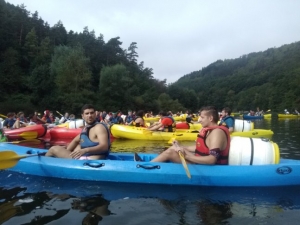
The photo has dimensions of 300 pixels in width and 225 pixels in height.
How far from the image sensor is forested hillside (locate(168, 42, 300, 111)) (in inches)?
2499

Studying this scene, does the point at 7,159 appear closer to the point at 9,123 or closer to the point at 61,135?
the point at 61,135

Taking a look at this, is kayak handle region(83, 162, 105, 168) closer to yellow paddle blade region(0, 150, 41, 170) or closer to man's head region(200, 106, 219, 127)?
yellow paddle blade region(0, 150, 41, 170)

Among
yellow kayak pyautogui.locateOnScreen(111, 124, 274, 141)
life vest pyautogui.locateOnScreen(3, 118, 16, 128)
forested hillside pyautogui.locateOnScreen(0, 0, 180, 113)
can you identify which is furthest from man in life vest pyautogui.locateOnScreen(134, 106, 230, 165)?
forested hillside pyautogui.locateOnScreen(0, 0, 180, 113)

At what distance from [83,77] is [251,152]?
3463 centimetres

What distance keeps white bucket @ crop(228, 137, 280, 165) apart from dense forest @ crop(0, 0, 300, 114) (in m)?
26.8

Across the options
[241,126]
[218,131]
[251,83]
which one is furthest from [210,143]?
[251,83]

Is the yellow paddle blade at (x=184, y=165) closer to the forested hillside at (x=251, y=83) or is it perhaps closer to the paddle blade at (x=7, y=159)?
the paddle blade at (x=7, y=159)

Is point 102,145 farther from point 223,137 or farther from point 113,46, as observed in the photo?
point 113,46

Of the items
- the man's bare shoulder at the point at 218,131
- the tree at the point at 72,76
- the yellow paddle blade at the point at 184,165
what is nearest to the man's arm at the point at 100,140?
the yellow paddle blade at the point at 184,165

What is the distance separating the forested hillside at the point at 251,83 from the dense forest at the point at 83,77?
0.91ft

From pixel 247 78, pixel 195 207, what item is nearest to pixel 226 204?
pixel 195 207

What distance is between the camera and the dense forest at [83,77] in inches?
1383

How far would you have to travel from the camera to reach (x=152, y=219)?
11.0ft

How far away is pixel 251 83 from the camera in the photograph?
91.4 metres
